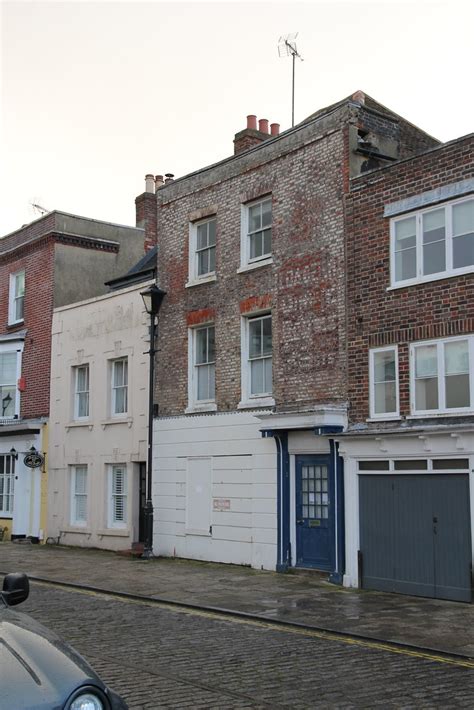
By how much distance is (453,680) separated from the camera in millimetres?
8562

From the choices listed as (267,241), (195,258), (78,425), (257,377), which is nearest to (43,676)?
(257,377)

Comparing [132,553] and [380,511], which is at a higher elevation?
[380,511]

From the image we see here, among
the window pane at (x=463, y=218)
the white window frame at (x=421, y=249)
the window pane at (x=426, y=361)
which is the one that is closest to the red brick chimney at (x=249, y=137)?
the white window frame at (x=421, y=249)

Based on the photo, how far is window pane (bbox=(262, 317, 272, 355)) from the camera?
750 inches

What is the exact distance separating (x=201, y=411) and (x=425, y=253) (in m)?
7.34

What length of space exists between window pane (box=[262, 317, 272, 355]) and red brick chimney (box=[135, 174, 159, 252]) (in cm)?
1036

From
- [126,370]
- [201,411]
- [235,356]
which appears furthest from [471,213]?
[126,370]

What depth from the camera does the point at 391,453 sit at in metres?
15.2

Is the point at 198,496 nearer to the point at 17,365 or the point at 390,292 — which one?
the point at 390,292

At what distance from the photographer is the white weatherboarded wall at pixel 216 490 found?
18.4 meters

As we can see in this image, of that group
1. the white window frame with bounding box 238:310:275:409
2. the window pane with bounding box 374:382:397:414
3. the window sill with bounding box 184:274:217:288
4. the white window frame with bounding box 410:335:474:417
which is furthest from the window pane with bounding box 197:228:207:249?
the white window frame with bounding box 410:335:474:417

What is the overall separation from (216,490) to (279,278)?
17.1ft

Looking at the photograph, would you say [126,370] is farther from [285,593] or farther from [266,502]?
[285,593]

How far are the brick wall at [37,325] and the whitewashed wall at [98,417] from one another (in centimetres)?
57
